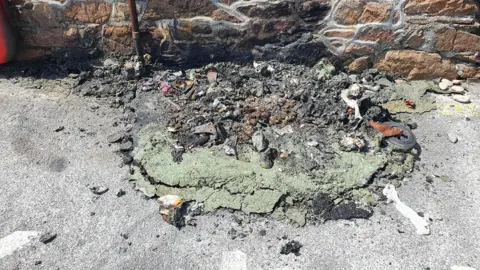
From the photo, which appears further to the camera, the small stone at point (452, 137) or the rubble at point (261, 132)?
the small stone at point (452, 137)

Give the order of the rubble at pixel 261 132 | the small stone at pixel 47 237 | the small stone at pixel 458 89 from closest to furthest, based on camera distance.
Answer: the small stone at pixel 47 237, the rubble at pixel 261 132, the small stone at pixel 458 89

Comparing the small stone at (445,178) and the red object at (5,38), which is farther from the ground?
the red object at (5,38)

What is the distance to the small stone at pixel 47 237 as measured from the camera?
89.7 inches

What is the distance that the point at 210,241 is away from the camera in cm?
231

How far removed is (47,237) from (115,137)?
Answer: 0.95 metres

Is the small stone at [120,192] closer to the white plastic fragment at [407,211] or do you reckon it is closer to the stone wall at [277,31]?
the stone wall at [277,31]

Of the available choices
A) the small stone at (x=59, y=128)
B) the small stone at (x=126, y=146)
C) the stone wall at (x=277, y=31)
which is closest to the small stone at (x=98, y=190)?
the small stone at (x=126, y=146)

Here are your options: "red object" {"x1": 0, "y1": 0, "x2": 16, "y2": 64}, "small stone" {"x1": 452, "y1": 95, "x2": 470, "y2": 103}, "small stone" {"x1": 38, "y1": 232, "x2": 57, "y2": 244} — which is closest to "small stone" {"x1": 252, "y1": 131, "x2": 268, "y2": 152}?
"small stone" {"x1": 38, "y1": 232, "x2": 57, "y2": 244}

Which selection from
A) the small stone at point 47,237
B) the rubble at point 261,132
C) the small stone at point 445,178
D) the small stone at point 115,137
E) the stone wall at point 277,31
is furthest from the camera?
the stone wall at point 277,31

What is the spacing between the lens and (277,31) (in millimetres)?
3498

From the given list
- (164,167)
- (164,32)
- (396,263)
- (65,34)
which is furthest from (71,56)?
(396,263)

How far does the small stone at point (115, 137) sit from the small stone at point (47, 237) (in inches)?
34.5

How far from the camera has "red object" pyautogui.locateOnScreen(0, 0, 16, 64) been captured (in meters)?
3.42

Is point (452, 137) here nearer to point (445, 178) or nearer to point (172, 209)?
point (445, 178)
